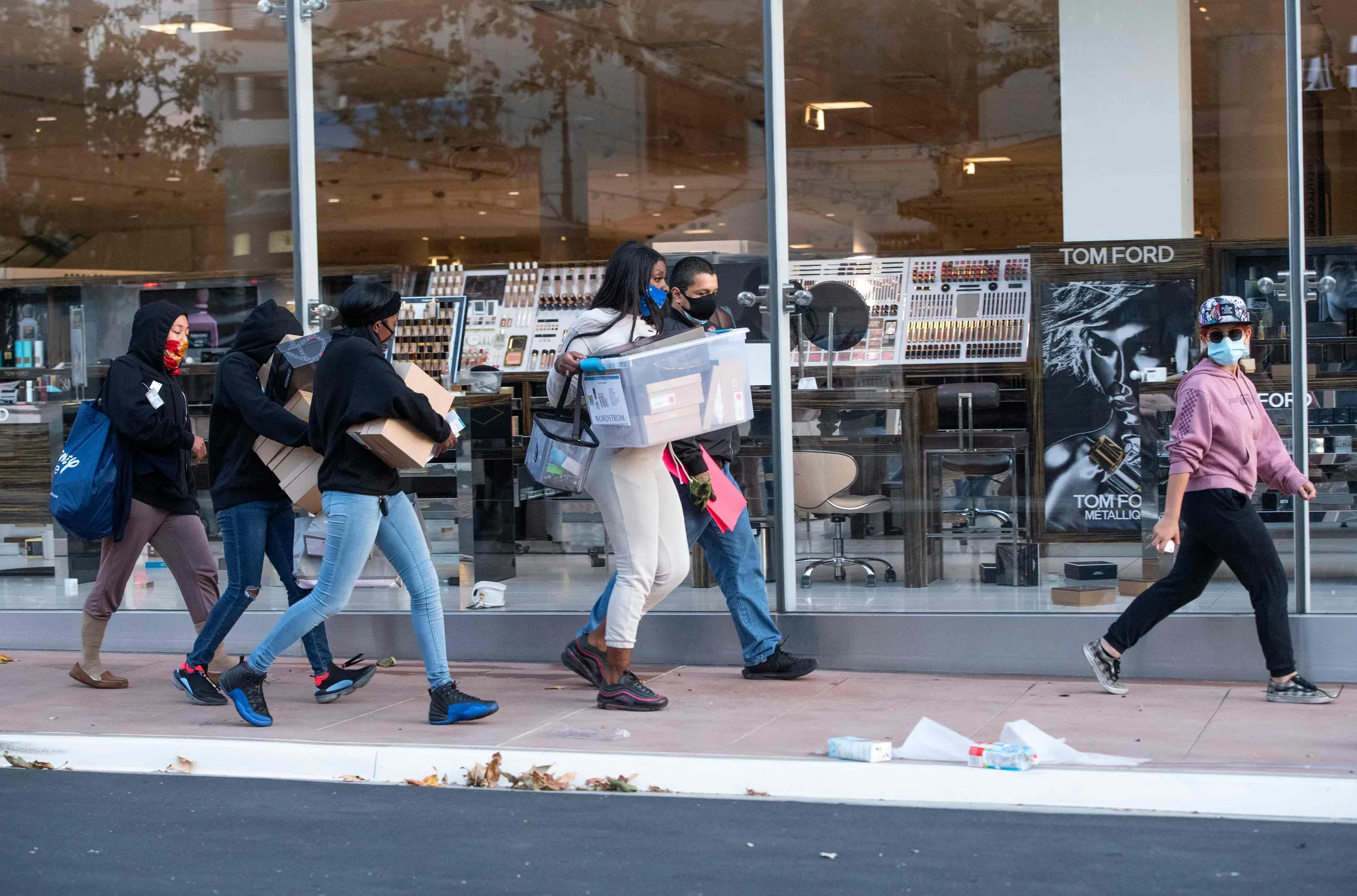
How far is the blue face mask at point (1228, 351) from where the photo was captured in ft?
21.5

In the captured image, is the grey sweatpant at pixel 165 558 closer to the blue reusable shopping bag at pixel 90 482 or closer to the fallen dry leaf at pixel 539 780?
the blue reusable shopping bag at pixel 90 482

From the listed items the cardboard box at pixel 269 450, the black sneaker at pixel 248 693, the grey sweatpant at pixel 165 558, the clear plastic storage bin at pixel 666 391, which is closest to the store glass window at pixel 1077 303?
the clear plastic storage bin at pixel 666 391

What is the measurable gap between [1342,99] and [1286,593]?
9.73 ft

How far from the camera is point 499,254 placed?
10.5 meters

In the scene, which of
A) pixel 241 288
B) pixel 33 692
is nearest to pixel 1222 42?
pixel 241 288

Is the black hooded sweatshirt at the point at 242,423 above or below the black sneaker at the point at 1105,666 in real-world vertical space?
above

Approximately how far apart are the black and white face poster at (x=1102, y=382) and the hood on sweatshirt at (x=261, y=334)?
3.79 m

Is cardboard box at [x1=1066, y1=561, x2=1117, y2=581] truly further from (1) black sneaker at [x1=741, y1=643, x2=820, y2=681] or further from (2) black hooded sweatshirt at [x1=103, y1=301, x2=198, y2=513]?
(2) black hooded sweatshirt at [x1=103, y1=301, x2=198, y2=513]

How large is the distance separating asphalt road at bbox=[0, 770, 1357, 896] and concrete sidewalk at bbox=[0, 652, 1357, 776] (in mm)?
618

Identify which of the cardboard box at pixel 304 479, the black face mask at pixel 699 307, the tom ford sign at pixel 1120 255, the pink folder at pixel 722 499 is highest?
the tom ford sign at pixel 1120 255

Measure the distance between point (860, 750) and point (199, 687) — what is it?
3.03 metres

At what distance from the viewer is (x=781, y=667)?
737 cm

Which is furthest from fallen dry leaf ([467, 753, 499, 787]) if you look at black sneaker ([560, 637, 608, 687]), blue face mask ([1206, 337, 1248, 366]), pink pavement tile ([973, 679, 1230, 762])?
blue face mask ([1206, 337, 1248, 366])

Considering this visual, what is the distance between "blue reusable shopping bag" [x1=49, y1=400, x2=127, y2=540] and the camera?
711cm
